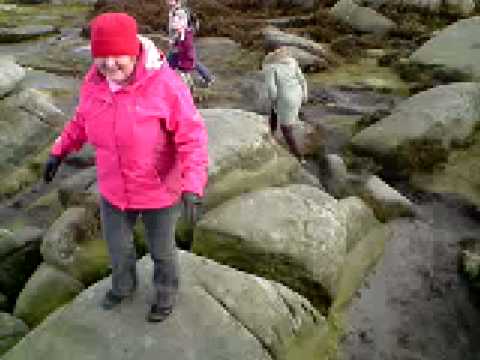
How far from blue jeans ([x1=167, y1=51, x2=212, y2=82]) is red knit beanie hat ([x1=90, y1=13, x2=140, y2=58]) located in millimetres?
9019

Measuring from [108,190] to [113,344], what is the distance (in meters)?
1.25

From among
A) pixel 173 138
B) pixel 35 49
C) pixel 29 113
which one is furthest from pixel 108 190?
pixel 35 49

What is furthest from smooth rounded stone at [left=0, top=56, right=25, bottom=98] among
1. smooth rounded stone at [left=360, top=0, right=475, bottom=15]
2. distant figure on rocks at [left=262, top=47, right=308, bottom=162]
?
smooth rounded stone at [left=360, top=0, right=475, bottom=15]

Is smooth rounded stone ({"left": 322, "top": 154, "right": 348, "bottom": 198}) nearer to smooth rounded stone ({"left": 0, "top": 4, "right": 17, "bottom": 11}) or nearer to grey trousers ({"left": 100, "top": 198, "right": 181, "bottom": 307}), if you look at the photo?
grey trousers ({"left": 100, "top": 198, "right": 181, "bottom": 307})

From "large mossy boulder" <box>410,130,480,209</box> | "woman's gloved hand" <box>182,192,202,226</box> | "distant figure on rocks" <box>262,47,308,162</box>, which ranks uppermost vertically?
"woman's gloved hand" <box>182,192,202,226</box>

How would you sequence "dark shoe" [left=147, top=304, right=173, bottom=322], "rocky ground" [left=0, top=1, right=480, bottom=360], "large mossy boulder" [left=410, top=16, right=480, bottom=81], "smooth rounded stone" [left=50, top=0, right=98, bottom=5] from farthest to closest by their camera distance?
"smooth rounded stone" [left=50, top=0, right=98, bottom=5]
"large mossy boulder" [left=410, top=16, right=480, bottom=81]
"rocky ground" [left=0, top=1, right=480, bottom=360]
"dark shoe" [left=147, top=304, right=173, bottom=322]

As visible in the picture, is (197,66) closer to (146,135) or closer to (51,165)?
(51,165)

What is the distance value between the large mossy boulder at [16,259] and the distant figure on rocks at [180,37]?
5.84m

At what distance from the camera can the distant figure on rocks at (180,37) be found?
520 inches

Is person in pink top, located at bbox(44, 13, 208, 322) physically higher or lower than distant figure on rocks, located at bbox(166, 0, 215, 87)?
higher

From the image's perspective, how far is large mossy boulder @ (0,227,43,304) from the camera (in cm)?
824

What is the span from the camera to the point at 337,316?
7.60 m

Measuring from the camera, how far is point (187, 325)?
5812 mm

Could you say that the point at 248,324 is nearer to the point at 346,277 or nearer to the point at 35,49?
the point at 346,277
